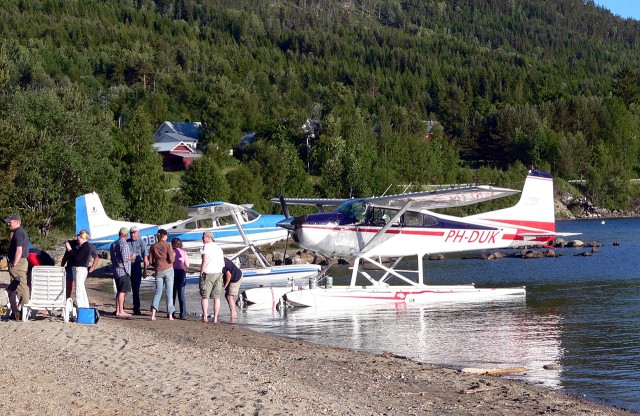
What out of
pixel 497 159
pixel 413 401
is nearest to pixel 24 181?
pixel 413 401

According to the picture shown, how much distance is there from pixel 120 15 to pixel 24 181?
454 feet

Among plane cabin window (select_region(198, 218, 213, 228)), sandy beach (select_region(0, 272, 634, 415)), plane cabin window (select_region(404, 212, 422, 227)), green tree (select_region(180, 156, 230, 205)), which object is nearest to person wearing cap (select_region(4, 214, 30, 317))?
sandy beach (select_region(0, 272, 634, 415))

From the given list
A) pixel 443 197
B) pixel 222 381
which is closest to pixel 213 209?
pixel 443 197

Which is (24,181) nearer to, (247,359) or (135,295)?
(135,295)

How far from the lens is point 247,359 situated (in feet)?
34.7

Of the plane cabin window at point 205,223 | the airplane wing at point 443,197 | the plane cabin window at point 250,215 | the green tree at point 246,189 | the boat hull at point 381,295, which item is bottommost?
the boat hull at point 381,295

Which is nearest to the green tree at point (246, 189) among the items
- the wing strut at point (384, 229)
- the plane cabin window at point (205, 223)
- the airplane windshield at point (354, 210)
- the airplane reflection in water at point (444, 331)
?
the plane cabin window at point (205, 223)

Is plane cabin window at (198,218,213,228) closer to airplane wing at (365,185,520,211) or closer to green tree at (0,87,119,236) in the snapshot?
airplane wing at (365,185,520,211)

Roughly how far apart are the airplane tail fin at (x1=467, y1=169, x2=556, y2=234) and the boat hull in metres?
1.60

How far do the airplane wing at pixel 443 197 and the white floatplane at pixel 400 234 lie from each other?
20 millimetres

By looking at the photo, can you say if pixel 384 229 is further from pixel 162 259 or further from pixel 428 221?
pixel 162 259

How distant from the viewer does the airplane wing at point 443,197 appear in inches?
673

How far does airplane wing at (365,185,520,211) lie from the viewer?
1709 cm

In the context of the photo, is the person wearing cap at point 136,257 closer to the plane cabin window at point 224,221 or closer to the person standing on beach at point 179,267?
the person standing on beach at point 179,267
